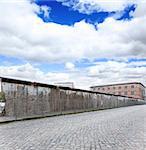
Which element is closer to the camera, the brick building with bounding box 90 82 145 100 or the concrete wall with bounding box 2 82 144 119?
the concrete wall with bounding box 2 82 144 119

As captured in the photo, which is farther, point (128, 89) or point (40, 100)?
point (128, 89)

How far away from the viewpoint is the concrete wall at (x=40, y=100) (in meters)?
20.1

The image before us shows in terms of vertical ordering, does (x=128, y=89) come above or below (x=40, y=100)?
above

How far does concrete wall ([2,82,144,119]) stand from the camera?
20141mm

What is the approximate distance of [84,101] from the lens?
121 ft

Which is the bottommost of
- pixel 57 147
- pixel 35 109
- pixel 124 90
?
pixel 57 147

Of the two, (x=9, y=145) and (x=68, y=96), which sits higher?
(x=68, y=96)

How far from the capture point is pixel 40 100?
24.4 m

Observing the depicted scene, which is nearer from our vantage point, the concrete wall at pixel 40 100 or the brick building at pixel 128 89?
the concrete wall at pixel 40 100

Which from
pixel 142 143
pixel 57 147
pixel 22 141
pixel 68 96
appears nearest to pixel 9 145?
pixel 22 141

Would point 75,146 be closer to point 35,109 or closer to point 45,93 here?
point 35,109

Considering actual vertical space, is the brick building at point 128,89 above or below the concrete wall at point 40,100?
above

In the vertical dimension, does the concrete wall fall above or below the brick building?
below

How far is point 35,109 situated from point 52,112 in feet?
11.2
